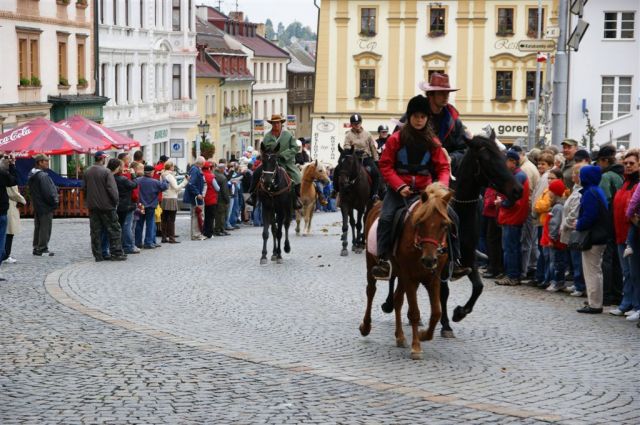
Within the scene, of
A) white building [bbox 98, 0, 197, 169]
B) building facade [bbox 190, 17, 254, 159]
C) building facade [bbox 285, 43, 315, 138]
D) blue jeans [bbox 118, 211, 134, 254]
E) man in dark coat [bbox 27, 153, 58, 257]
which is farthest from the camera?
building facade [bbox 285, 43, 315, 138]

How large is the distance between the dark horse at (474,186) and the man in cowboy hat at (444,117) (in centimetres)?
55

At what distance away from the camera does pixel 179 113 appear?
244 feet

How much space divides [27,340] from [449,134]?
4.99 m

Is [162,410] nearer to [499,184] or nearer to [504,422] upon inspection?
[504,422]

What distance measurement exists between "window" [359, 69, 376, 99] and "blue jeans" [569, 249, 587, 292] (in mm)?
59575

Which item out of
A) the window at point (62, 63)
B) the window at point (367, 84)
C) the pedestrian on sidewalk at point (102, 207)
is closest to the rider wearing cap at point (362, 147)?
the pedestrian on sidewalk at point (102, 207)

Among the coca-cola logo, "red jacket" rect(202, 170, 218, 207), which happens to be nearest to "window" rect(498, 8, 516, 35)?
the coca-cola logo

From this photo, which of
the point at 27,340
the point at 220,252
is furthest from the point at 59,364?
the point at 220,252

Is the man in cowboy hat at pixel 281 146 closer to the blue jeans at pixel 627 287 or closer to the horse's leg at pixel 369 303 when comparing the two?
the blue jeans at pixel 627 287

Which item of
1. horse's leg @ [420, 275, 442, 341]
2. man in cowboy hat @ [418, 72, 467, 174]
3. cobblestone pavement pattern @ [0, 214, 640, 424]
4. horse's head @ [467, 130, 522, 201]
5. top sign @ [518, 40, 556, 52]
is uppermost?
top sign @ [518, 40, 556, 52]

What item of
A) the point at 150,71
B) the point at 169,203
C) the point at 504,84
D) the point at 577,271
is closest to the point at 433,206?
the point at 577,271

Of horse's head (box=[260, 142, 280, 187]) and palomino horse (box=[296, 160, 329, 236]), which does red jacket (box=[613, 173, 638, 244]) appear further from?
palomino horse (box=[296, 160, 329, 236])

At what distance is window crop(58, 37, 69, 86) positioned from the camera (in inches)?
1983

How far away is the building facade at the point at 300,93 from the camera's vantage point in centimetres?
13138
